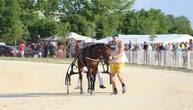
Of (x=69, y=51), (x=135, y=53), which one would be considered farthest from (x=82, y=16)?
(x=135, y=53)

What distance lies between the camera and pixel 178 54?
910 inches

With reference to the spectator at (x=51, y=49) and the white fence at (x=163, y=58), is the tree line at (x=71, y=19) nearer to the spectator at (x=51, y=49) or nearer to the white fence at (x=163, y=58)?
the spectator at (x=51, y=49)

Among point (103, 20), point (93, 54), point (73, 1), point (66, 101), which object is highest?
point (73, 1)

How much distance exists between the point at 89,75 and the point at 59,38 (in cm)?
3508

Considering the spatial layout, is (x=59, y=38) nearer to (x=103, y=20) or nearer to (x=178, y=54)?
(x=103, y=20)

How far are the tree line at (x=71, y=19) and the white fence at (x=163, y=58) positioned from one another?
14.8 metres

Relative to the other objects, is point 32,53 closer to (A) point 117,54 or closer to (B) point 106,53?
(A) point 117,54

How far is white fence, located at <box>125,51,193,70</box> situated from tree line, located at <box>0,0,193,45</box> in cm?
1476

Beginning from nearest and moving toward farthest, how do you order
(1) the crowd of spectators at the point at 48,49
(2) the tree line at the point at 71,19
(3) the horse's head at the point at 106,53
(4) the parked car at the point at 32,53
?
1. (3) the horse's head at the point at 106,53
2. (4) the parked car at the point at 32,53
3. (1) the crowd of spectators at the point at 48,49
4. (2) the tree line at the point at 71,19

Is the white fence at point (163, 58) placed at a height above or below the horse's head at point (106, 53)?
below

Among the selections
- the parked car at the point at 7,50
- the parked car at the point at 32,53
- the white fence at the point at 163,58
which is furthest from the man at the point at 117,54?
the parked car at the point at 7,50

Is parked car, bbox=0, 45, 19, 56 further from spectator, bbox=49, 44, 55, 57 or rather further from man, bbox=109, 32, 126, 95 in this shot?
man, bbox=109, 32, 126, 95

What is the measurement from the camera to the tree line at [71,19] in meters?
51.4

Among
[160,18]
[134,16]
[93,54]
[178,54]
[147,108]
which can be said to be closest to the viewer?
[147,108]
